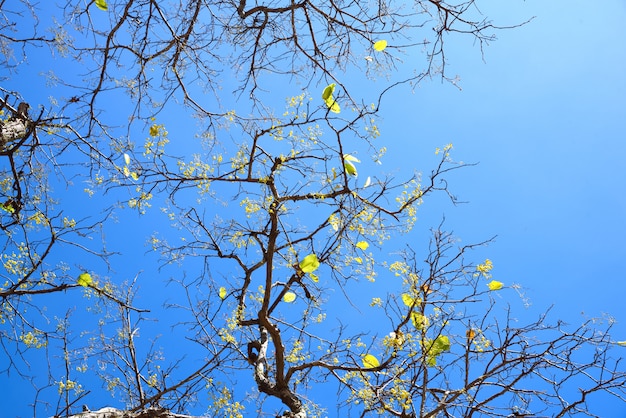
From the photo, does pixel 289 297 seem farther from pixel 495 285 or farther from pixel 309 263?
pixel 495 285

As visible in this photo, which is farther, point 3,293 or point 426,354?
point 3,293

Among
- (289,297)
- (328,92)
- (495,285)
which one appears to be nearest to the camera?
(328,92)

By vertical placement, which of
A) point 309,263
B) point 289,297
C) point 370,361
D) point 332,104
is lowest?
point 370,361

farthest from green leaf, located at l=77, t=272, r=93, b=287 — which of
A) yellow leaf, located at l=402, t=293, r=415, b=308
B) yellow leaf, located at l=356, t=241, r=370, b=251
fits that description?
yellow leaf, located at l=402, t=293, r=415, b=308

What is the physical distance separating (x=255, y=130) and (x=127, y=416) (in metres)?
1.26

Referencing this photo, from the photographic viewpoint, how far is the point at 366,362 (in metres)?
2.52

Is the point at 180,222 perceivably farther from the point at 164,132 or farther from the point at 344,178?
the point at 344,178

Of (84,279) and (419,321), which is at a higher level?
(84,279)

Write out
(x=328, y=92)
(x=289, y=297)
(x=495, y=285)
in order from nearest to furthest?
(x=328, y=92)
(x=495, y=285)
(x=289, y=297)

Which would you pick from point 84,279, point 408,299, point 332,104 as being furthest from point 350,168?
point 84,279

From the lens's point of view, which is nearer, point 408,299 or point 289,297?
point 408,299

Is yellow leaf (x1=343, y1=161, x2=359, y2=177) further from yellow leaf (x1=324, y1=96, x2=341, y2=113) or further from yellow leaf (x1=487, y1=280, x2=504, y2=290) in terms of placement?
yellow leaf (x1=487, y1=280, x2=504, y2=290)

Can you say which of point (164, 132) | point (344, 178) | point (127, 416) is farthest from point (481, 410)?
point (164, 132)

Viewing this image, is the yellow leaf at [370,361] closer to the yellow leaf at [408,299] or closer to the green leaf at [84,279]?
the yellow leaf at [408,299]
